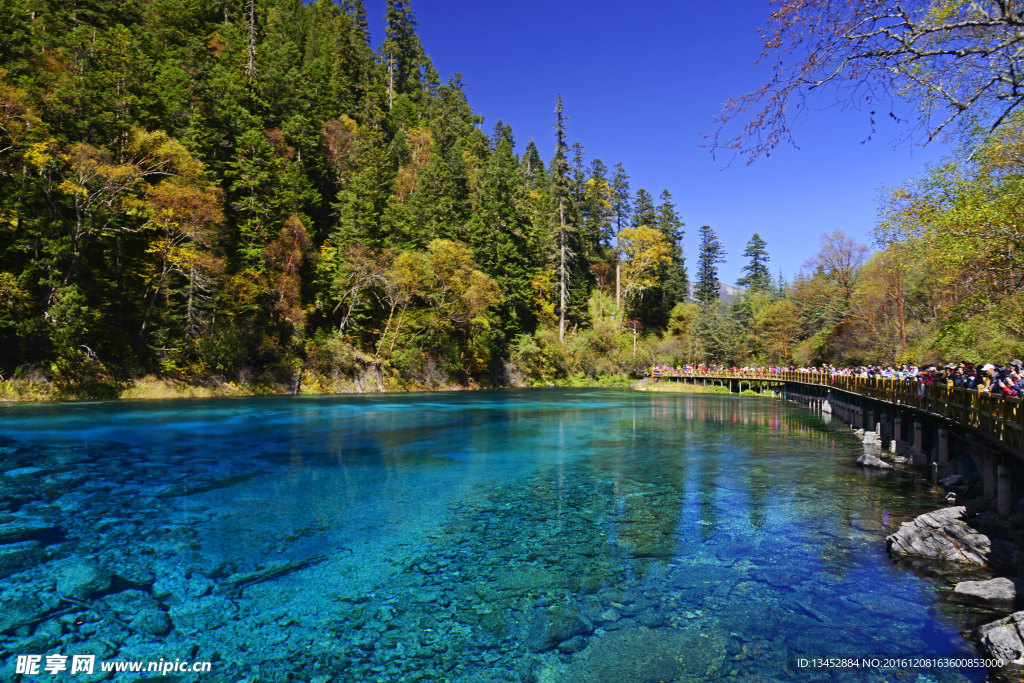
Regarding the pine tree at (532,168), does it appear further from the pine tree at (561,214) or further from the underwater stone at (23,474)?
the underwater stone at (23,474)

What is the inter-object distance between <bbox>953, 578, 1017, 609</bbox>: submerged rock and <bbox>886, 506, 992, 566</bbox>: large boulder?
1.45 metres

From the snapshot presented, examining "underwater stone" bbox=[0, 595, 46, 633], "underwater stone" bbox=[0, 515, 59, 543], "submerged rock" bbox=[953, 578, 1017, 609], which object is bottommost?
"underwater stone" bbox=[0, 595, 46, 633]

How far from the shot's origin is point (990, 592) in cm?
725

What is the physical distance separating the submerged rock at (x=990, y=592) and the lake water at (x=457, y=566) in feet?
0.91

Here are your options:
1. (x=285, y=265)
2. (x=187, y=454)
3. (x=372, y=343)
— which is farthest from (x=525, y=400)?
(x=187, y=454)

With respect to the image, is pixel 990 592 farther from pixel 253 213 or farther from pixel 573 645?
pixel 253 213

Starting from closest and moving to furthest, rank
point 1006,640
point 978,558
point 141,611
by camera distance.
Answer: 1. point 1006,640
2. point 141,611
3. point 978,558

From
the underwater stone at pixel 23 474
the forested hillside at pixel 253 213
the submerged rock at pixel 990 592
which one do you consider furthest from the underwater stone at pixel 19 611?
the forested hillside at pixel 253 213

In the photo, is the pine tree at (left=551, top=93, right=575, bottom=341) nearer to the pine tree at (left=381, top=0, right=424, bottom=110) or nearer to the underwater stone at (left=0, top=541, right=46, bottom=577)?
the pine tree at (left=381, top=0, right=424, bottom=110)

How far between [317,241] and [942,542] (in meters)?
51.9

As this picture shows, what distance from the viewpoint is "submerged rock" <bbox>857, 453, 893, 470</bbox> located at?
1670 centimetres

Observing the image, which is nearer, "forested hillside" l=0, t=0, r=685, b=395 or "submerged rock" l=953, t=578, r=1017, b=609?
"submerged rock" l=953, t=578, r=1017, b=609

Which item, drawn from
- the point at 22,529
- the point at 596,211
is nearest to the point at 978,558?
the point at 22,529

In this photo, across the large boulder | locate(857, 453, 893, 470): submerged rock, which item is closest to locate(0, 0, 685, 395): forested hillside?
locate(857, 453, 893, 470): submerged rock
